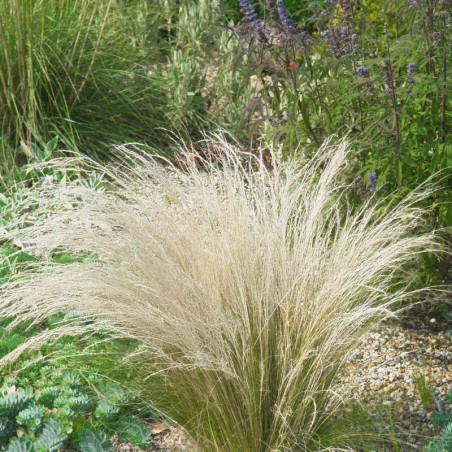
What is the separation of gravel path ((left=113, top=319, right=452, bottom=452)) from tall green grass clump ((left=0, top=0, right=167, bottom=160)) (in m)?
2.31

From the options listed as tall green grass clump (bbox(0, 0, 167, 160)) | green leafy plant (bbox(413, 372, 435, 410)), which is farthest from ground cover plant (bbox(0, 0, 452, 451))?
tall green grass clump (bbox(0, 0, 167, 160))

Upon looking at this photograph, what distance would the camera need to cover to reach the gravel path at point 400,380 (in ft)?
9.91

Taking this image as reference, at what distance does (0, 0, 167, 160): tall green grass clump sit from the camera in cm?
529

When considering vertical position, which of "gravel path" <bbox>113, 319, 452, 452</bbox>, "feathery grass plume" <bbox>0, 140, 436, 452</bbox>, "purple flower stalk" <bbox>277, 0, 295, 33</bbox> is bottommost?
"gravel path" <bbox>113, 319, 452, 452</bbox>

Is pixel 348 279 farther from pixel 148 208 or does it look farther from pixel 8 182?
pixel 8 182

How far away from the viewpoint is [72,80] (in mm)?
5629

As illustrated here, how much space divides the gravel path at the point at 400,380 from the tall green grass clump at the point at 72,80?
7.57 ft

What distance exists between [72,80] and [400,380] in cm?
330

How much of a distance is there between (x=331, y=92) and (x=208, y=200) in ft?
3.73

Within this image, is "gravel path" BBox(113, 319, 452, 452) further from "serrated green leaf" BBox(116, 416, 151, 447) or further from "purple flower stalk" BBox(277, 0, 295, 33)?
"purple flower stalk" BBox(277, 0, 295, 33)

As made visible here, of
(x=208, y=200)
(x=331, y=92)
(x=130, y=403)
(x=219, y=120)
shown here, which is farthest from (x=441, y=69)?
(x=219, y=120)

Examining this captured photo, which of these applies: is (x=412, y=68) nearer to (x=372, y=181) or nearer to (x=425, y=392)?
(x=372, y=181)

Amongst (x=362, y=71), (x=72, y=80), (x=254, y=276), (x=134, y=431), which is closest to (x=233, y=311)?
(x=254, y=276)

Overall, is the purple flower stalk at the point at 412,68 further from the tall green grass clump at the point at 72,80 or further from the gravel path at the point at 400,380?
the tall green grass clump at the point at 72,80
